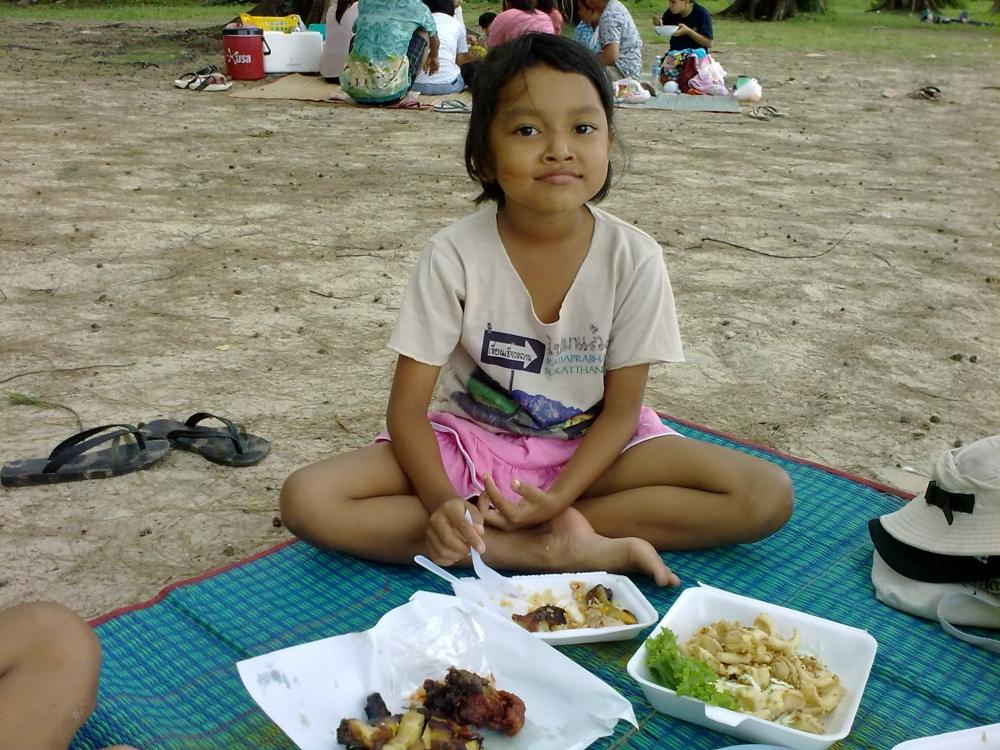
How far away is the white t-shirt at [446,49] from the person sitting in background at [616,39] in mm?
1175

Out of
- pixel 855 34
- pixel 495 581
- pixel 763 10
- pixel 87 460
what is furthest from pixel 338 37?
pixel 763 10

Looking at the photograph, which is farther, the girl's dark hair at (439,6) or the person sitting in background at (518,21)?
Result: the girl's dark hair at (439,6)

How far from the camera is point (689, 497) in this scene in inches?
84.5

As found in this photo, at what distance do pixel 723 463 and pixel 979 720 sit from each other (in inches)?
26.9

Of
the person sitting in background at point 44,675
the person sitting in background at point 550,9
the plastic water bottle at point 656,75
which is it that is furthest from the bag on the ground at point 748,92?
the person sitting in background at point 44,675

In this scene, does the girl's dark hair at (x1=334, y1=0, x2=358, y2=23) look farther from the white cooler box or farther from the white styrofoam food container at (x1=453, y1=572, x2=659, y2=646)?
the white styrofoam food container at (x1=453, y1=572, x2=659, y2=646)

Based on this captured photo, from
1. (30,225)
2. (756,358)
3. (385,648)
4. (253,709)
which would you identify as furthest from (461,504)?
(30,225)

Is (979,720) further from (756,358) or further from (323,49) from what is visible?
(323,49)

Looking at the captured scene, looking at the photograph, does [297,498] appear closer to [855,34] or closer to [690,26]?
[690,26]

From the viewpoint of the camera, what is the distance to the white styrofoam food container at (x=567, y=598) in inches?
71.1

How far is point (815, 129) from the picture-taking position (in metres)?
7.54

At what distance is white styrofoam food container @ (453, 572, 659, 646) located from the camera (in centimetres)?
181

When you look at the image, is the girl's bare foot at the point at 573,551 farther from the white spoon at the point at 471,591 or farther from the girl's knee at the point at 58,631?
the girl's knee at the point at 58,631

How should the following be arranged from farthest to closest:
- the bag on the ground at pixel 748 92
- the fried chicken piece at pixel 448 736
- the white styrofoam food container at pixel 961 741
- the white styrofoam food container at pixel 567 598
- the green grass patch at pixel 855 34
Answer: the green grass patch at pixel 855 34 → the bag on the ground at pixel 748 92 → the white styrofoam food container at pixel 567 598 → the fried chicken piece at pixel 448 736 → the white styrofoam food container at pixel 961 741
